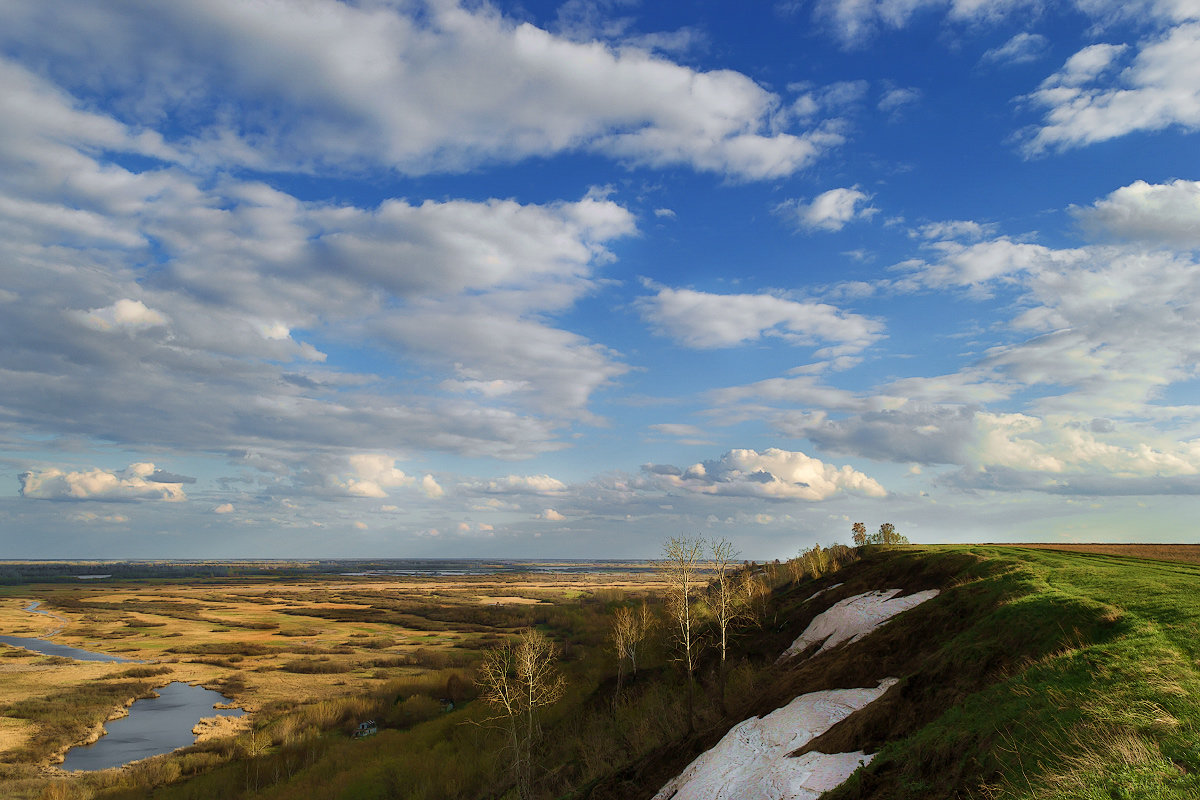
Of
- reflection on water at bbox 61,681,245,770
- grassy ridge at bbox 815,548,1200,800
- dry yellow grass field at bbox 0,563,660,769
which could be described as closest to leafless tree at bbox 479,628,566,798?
grassy ridge at bbox 815,548,1200,800

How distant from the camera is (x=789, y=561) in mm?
117000

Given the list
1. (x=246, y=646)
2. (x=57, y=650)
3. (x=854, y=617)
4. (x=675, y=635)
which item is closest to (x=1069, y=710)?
(x=854, y=617)

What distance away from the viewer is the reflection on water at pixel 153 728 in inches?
2603

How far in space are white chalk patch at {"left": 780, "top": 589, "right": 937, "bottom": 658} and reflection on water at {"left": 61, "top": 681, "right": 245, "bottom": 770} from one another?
74470mm

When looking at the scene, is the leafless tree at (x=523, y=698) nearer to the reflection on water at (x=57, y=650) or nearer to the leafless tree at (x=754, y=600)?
the leafless tree at (x=754, y=600)

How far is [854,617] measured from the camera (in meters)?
44.8

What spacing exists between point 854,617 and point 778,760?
24804 millimetres

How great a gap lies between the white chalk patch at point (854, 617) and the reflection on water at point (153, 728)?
244 feet

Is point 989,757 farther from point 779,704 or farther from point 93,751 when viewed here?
point 93,751

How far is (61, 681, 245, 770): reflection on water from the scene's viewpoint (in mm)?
66125

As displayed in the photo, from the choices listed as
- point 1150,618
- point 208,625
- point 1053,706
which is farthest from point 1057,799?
point 208,625

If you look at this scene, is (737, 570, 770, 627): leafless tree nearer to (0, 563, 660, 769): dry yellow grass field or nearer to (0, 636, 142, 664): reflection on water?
(0, 563, 660, 769): dry yellow grass field

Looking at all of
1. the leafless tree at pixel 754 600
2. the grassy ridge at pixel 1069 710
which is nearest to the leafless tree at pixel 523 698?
the leafless tree at pixel 754 600

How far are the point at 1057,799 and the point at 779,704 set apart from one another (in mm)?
22811
